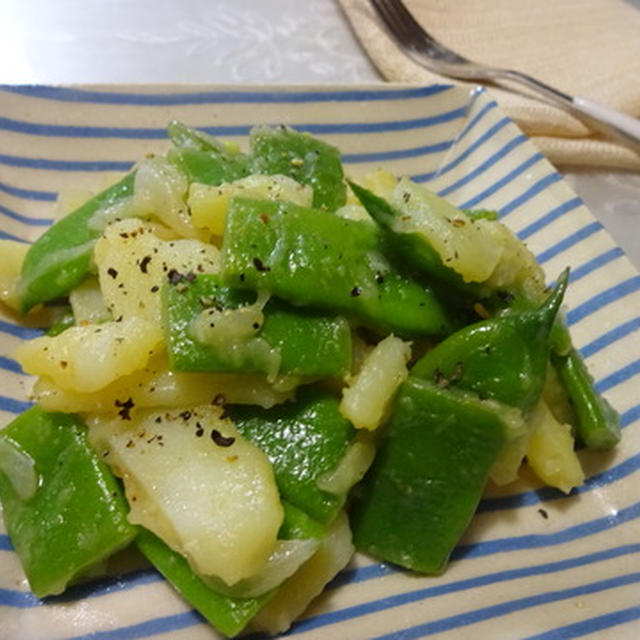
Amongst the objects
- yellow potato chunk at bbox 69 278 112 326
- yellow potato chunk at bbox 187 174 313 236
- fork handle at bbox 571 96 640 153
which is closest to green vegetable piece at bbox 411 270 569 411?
yellow potato chunk at bbox 187 174 313 236

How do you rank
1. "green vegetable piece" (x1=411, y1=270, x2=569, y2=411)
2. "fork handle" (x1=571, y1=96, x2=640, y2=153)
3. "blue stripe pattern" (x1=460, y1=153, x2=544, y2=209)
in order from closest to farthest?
"green vegetable piece" (x1=411, y1=270, x2=569, y2=411) → "blue stripe pattern" (x1=460, y1=153, x2=544, y2=209) → "fork handle" (x1=571, y1=96, x2=640, y2=153)

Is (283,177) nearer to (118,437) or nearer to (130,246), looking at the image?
(130,246)

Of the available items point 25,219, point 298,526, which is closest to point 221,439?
point 298,526

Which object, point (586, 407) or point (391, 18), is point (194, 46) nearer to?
point (391, 18)

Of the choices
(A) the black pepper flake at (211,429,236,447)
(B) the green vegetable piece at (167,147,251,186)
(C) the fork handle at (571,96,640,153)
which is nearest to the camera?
(A) the black pepper flake at (211,429,236,447)

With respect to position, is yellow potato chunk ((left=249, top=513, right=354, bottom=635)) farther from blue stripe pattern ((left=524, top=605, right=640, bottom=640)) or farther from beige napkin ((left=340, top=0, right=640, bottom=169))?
beige napkin ((left=340, top=0, right=640, bottom=169))

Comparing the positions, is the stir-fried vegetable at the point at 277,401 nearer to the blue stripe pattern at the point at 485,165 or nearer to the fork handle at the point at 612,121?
the blue stripe pattern at the point at 485,165
